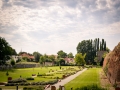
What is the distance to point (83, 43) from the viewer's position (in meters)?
119

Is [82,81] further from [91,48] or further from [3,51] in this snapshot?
[91,48]

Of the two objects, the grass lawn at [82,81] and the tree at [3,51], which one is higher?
the tree at [3,51]

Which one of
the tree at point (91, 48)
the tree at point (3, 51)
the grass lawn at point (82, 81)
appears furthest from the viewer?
the tree at point (91, 48)

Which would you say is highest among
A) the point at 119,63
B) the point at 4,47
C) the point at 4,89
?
the point at 4,47

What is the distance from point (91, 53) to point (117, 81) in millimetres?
91519

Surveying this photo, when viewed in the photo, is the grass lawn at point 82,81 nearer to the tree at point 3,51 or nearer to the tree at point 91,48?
the tree at point 3,51

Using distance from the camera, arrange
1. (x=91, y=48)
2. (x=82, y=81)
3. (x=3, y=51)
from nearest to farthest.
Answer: (x=82, y=81), (x=3, y=51), (x=91, y=48)

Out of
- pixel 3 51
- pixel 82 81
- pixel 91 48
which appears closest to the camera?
pixel 82 81

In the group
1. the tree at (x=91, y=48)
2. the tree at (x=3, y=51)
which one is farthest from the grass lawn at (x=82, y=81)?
the tree at (x=91, y=48)

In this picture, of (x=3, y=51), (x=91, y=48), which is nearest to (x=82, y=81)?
(x=3, y=51)

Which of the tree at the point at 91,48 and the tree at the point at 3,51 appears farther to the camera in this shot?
the tree at the point at 91,48

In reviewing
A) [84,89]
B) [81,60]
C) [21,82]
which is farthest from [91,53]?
[84,89]

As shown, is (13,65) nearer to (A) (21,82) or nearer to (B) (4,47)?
(B) (4,47)

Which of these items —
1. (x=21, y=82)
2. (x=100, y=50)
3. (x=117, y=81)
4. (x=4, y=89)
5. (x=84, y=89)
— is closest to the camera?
(x=84, y=89)
